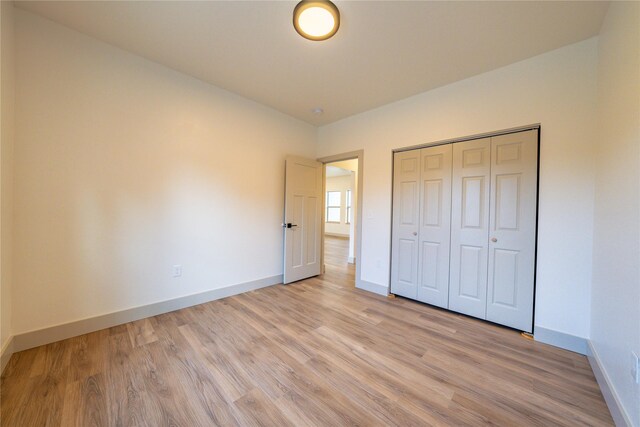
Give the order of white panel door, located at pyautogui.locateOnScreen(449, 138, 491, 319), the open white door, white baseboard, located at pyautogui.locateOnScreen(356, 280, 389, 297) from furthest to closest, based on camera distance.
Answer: the open white door
white baseboard, located at pyautogui.locateOnScreen(356, 280, 389, 297)
white panel door, located at pyautogui.locateOnScreen(449, 138, 491, 319)

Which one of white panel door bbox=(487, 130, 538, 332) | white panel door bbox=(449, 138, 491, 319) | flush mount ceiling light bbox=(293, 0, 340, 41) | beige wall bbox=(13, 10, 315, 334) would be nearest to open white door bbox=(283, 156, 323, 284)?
beige wall bbox=(13, 10, 315, 334)

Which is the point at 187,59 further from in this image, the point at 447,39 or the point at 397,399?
the point at 397,399

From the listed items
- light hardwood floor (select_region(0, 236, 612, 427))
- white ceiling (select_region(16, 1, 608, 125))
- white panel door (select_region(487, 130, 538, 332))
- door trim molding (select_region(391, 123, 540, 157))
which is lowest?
light hardwood floor (select_region(0, 236, 612, 427))

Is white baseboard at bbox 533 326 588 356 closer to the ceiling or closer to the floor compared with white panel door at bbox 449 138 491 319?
closer to the floor

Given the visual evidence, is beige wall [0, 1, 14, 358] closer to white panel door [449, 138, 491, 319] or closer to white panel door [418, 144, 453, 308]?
white panel door [418, 144, 453, 308]

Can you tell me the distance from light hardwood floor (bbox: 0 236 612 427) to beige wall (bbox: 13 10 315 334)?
0.50 metres

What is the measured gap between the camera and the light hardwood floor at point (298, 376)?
1.33 meters

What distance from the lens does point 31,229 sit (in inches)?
73.9

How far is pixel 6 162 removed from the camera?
167 centimetres

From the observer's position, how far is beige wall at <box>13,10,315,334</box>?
1885 mm

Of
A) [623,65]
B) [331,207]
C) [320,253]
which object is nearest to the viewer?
[623,65]

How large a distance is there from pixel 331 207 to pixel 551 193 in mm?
8276

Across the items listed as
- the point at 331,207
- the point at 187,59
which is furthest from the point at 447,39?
the point at 331,207

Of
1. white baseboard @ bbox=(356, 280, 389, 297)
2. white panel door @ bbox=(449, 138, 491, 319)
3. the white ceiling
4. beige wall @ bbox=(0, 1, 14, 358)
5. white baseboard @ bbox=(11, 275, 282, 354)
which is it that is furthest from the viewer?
white baseboard @ bbox=(356, 280, 389, 297)
